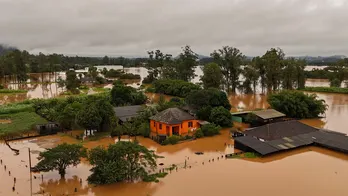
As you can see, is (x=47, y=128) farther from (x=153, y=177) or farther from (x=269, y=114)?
(x=269, y=114)

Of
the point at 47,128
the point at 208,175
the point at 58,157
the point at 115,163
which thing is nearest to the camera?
the point at 115,163

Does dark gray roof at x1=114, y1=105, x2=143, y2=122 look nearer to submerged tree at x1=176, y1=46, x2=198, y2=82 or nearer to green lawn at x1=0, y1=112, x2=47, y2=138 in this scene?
green lawn at x1=0, y1=112, x2=47, y2=138

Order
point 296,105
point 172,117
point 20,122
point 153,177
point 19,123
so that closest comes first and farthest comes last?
1. point 153,177
2. point 172,117
3. point 19,123
4. point 20,122
5. point 296,105

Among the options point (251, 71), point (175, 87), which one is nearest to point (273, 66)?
point (251, 71)

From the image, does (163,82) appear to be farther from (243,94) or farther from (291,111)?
(291,111)

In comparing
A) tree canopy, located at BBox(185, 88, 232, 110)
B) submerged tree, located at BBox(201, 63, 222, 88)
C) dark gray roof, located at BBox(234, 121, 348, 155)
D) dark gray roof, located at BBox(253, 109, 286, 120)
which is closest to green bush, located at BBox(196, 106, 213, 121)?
tree canopy, located at BBox(185, 88, 232, 110)

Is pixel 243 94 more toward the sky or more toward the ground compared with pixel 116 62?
more toward the ground

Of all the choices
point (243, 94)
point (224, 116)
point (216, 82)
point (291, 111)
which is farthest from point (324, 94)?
point (224, 116)
